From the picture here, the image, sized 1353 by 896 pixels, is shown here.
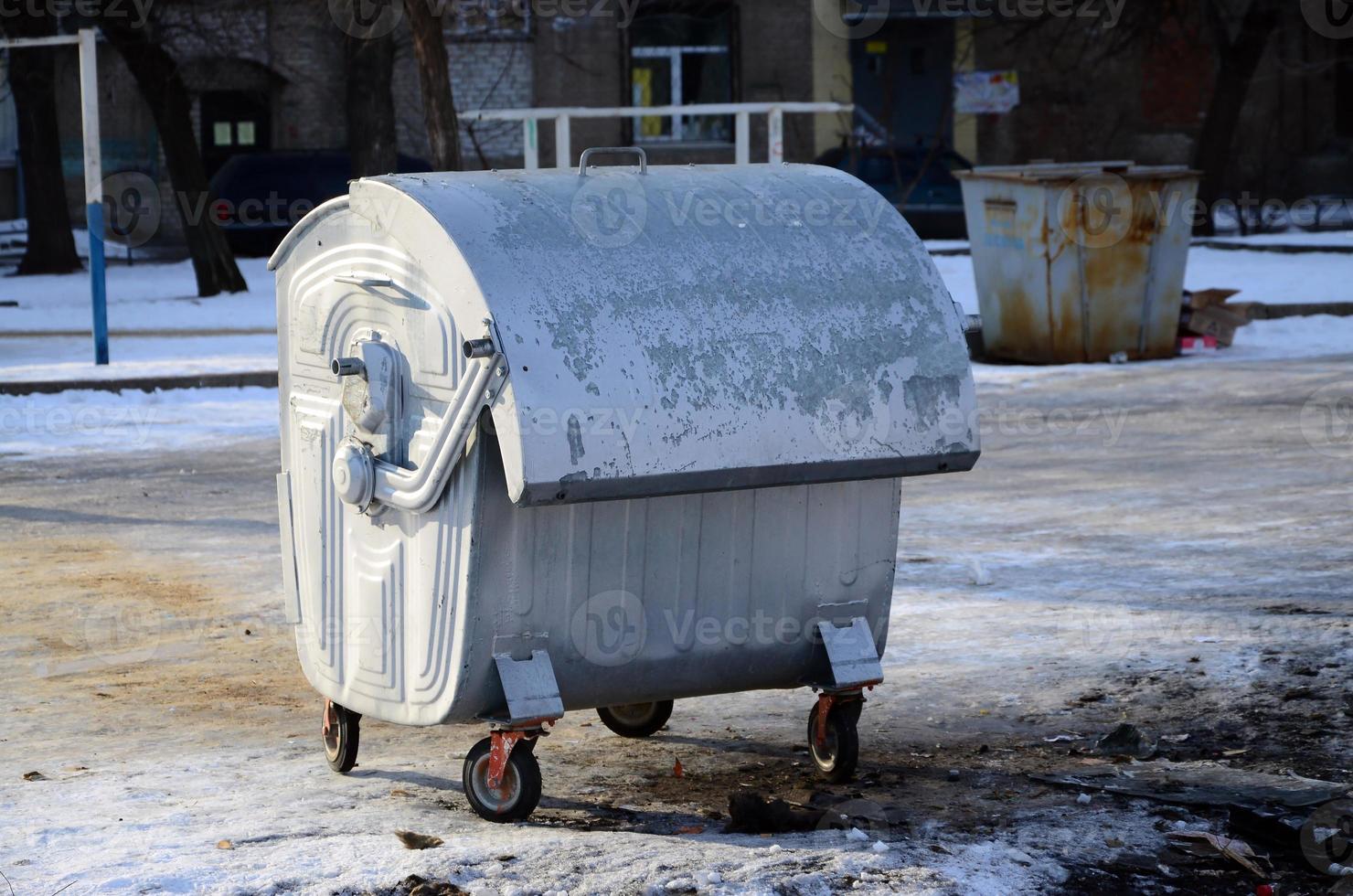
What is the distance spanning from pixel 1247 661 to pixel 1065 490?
3.03 meters

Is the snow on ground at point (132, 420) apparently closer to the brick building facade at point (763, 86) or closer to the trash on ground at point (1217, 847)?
the trash on ground at point (1217, 847)

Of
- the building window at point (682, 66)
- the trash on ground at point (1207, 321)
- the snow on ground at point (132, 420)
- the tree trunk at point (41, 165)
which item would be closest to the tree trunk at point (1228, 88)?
the building window at point (682, 66)

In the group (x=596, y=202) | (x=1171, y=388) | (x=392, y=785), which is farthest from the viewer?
(x=1171, y=388)

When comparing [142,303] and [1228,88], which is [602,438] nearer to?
[142,303]

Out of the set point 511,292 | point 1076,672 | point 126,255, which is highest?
point 511,292

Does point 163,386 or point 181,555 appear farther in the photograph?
point 163,386

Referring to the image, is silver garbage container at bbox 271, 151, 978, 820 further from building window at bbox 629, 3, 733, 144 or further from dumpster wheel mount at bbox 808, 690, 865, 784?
building window at bbox 629, 3, 733, 144

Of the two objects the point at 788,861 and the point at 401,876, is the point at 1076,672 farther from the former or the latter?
the point at 401,876

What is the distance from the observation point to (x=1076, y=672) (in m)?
5.47

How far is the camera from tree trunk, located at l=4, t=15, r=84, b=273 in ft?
70.6

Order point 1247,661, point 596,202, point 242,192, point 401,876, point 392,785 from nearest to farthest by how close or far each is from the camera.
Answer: point 401,876, point 596,202, point 392,785, point 1247,661, point 242,192

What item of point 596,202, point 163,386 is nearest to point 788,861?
point 596,202

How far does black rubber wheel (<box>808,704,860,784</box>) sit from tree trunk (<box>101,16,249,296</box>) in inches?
564

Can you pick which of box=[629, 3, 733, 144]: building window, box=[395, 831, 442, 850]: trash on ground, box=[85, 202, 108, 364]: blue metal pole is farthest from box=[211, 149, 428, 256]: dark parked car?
box=[395, 831, 442, 850]: trash on ground
